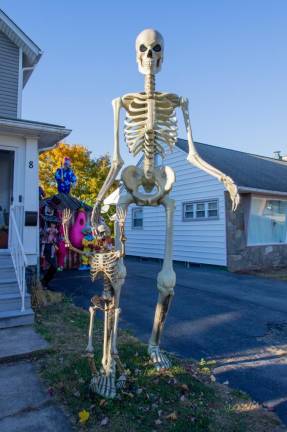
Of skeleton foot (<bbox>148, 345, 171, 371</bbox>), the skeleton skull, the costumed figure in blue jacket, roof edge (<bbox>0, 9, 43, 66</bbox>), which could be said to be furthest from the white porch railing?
roof edge (<bbox>0, 9, 43, 66</bbox>)

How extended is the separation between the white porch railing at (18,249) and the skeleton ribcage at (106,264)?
9.15ft

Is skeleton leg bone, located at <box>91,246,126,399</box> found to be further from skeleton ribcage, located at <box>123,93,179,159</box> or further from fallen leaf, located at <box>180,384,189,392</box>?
skeleton ribcage, located at <box>123,93,179,159</box>

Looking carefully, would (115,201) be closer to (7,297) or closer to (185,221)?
(7,297)

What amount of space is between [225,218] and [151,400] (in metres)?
9.51

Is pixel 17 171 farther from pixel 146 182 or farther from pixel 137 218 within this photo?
pixel 137 218

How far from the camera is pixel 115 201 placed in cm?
354

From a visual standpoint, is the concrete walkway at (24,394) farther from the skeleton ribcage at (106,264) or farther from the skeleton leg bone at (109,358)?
the skeleton ribcage at (106,264)

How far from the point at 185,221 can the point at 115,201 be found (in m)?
10.4

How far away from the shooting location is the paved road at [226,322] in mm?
3662

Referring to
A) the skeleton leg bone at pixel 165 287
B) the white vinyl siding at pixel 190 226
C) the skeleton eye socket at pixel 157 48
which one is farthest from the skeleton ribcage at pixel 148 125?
the white vinyl siding at pixel 190 226

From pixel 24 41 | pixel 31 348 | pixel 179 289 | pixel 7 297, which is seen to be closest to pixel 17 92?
pixel 24 41

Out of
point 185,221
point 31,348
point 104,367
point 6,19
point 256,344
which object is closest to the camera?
point 104,367

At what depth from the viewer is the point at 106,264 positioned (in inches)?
115

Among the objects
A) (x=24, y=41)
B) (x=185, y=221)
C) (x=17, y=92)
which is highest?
(x=24, y=41)
